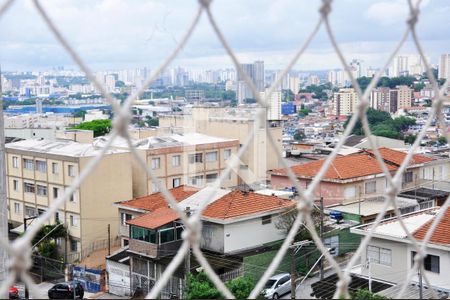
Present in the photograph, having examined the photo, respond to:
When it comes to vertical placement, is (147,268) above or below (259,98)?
below

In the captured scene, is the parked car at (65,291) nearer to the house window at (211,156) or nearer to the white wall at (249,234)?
the white wall at (249,234)

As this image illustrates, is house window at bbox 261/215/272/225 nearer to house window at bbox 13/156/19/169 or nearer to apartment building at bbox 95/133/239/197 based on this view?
apartment building at bbox 95/133/239/197

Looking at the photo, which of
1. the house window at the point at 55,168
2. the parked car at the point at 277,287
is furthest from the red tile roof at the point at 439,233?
the house window at the point at 55,168

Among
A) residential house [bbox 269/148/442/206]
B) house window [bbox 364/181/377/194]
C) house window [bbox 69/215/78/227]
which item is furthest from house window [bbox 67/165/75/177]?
house window [bbox 364/181/377/194]

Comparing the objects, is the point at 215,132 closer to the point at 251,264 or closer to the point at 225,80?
the point at 251,264

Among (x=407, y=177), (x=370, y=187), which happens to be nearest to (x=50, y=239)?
(x=370, y=187)

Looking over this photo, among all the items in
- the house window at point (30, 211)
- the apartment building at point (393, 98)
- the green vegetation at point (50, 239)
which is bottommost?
the green vegetation at point (50, 239)

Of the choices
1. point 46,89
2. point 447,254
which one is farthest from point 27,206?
point 46,89
